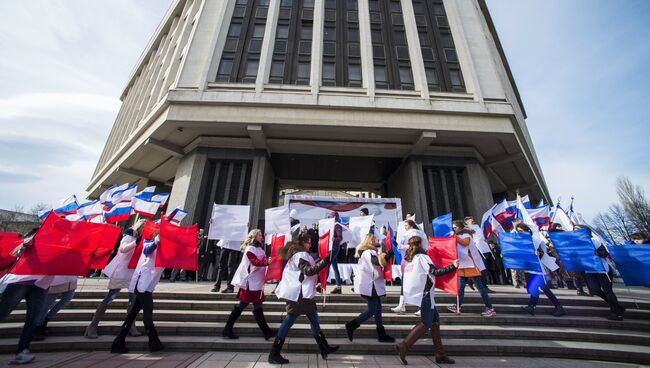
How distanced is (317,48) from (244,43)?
500cm

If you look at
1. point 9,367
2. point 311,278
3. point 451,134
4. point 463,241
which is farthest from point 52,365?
→ point 451,134

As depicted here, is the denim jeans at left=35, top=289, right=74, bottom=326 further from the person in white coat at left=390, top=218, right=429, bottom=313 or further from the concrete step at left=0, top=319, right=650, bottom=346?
the person in white coat at left=390, top=218, right=429, bottom=313

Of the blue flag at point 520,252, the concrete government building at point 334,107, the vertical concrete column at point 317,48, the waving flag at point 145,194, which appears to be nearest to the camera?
the blue flag at point 520,252

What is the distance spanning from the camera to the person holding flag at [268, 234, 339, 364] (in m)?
4.16

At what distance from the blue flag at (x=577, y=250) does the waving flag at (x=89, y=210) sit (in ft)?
50.1

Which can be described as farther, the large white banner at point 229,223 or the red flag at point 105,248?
the large white banner at point 229,223

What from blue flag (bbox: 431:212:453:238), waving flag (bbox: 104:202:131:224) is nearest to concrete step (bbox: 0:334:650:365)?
blue flag (bbox: 431:212:453:238)

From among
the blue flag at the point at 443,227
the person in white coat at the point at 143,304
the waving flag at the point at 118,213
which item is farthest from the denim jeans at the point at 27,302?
the blue flag at the point at 443,227

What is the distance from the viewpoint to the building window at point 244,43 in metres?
16.3

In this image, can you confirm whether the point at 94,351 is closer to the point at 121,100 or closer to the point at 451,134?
the point at 451,134

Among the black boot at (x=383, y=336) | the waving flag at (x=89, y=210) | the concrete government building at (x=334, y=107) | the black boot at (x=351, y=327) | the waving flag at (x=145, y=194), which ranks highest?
the concrete government building at (x=334, y=107)

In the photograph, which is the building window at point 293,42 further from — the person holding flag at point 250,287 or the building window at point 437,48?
the person holding flag at point 250,287

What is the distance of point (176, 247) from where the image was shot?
5430 mm

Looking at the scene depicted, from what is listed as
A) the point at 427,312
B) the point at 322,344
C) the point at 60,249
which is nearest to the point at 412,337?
the point at 427,312
